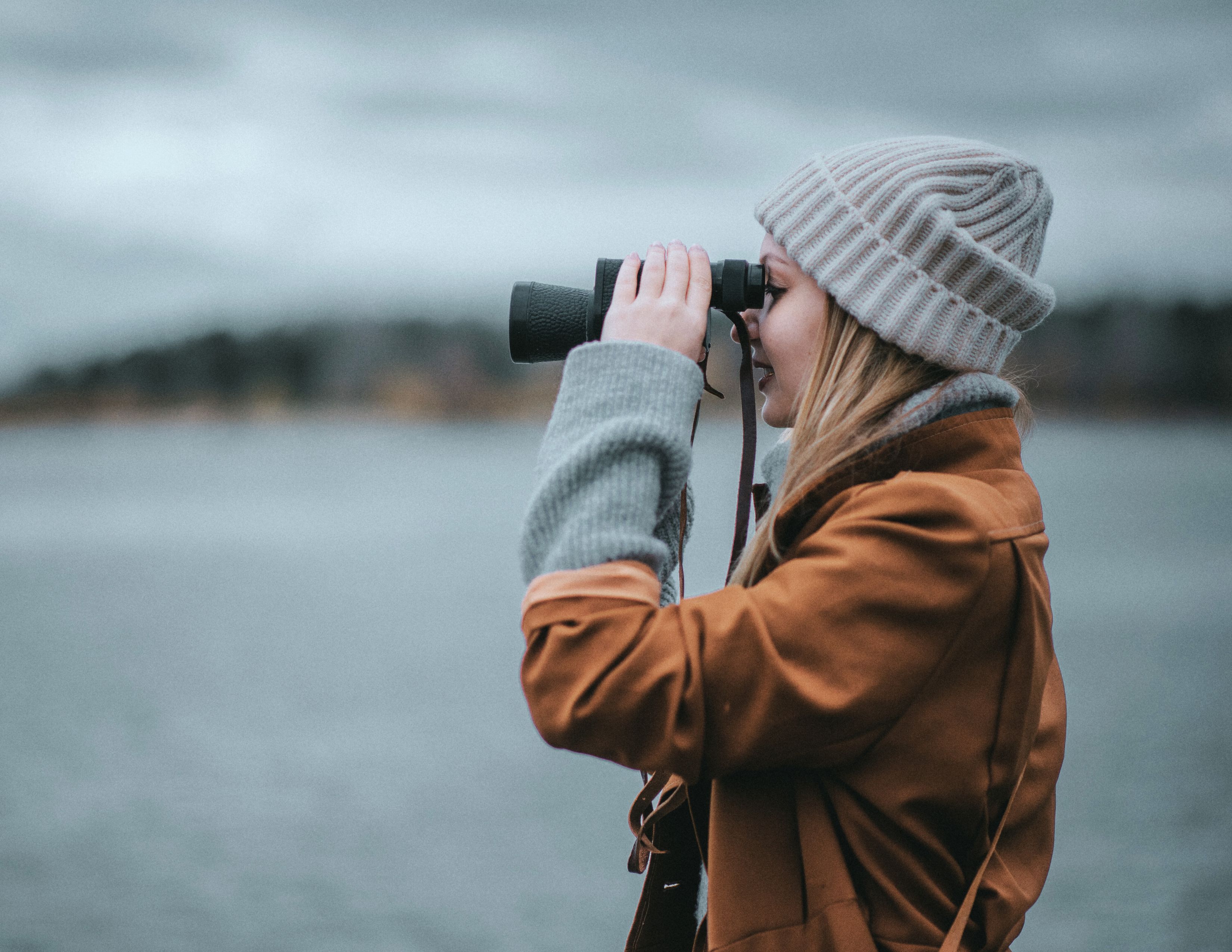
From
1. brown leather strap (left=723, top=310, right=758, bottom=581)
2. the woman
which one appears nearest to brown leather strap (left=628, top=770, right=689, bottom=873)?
the woman

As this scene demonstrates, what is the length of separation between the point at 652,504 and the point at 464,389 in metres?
16.8

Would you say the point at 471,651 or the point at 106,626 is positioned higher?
the point at 106,626

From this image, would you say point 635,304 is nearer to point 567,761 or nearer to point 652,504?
point 652,504

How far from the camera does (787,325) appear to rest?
44.9 inches

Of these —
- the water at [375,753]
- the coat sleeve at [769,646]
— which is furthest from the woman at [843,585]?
the water at [375,753]

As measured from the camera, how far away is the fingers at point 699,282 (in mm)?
1068

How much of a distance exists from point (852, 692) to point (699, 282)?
1.43 ft

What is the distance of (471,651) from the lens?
19.0 feet

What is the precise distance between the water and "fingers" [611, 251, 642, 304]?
7.32 feet

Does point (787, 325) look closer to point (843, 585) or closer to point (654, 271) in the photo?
point (654, 271)

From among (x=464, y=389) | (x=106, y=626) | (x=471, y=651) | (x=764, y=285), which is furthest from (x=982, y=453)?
(x=464, y=389)

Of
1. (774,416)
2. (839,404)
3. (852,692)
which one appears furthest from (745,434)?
(852,692)

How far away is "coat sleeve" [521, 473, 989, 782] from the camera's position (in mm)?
872

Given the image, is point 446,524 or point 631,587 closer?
point 631,587
